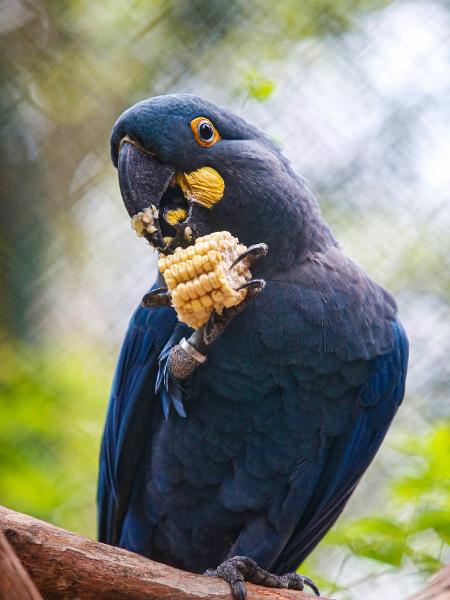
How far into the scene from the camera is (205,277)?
4.94 feet

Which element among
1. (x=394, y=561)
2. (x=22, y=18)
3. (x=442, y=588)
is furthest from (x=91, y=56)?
(x=442, y=588)

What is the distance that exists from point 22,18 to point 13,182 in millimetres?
639

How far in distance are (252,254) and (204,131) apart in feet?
1.06

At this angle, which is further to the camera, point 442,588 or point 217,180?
point 217,180

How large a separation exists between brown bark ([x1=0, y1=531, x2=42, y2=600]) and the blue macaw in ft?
2.07

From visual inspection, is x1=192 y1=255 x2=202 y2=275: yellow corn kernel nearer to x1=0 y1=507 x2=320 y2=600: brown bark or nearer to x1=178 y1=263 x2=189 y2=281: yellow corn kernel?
x1=178 y1=263 x2=189 y2=281: yellow corn kernel

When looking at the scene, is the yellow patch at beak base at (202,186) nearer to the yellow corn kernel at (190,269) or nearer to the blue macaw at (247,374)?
the blue macaw at (247,374)

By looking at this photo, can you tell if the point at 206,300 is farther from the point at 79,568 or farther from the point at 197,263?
the point at 79,568

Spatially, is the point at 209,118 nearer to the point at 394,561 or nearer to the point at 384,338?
the point at 384,338

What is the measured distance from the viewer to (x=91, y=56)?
313 centimetres

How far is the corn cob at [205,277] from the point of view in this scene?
1.51m

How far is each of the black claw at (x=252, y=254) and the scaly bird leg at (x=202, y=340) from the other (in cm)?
4

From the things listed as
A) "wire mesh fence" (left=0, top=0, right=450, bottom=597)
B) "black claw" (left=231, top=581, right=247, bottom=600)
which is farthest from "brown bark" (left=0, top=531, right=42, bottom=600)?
"wire mesh fence" (left=0, top=0, right=450, bottom=597)

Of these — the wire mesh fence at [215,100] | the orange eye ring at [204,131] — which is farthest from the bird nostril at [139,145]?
the wire mesh fence at [215,100]
